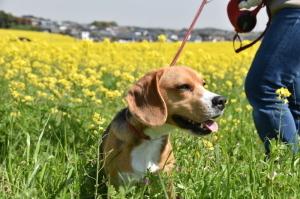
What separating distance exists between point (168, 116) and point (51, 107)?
155 cm

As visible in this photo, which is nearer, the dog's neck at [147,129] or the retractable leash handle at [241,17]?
the dog's neck at [147,129]

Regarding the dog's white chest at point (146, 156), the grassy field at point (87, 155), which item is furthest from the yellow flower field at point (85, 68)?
the dog's white chest at point (146, 156)

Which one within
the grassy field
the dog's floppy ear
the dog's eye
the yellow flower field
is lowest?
the yellow flower field

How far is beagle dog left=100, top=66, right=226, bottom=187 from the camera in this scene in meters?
3.75

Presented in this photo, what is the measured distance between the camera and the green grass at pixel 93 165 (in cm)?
324

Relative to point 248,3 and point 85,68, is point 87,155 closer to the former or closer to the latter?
point 248,3

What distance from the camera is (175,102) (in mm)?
3895

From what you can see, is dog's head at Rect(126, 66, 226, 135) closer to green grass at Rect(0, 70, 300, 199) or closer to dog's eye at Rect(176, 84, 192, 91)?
dog's eye at Rect(176, 84, 192, 91)

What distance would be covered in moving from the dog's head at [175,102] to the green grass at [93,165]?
242 millimetres

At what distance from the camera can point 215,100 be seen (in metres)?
3.79

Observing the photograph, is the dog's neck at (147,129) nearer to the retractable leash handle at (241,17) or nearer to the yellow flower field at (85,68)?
the retractable leash handle at (241,17)

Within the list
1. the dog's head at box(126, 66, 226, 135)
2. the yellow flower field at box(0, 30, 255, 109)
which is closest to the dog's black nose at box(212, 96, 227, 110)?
the dog's head at box(126, 66, 226, 135)

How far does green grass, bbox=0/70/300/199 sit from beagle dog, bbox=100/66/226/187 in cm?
16

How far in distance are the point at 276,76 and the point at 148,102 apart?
858 millimetres
